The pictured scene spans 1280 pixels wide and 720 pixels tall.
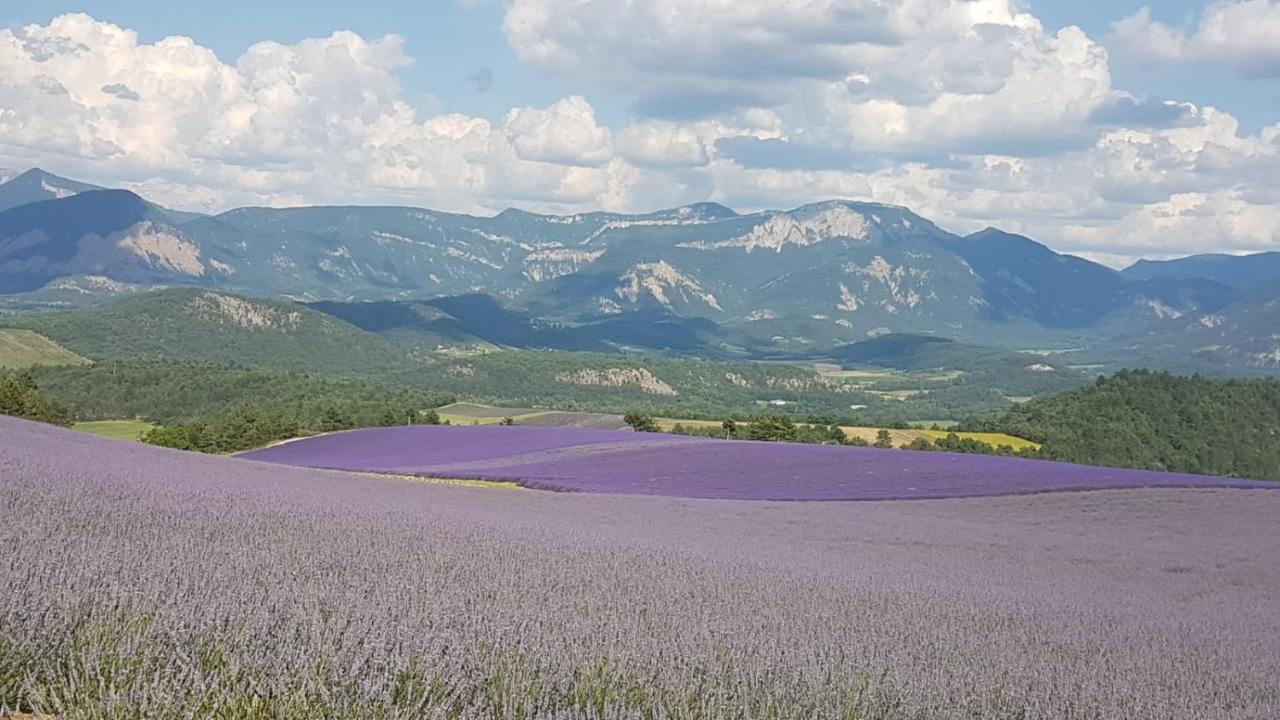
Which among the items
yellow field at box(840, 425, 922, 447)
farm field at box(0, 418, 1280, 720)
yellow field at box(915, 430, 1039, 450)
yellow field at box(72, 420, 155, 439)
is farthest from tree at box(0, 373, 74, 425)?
yellow field at box(915, 430, 1039, 450)

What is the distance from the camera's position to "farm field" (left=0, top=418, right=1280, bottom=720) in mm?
5656

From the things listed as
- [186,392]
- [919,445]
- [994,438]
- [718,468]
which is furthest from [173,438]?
[186,392]

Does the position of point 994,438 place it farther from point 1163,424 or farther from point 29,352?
point 29,352

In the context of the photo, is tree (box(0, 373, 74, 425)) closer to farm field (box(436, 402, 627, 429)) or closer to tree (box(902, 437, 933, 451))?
farm field (box(436, 402, 627, 429))

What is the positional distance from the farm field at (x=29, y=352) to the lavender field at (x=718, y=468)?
130 m

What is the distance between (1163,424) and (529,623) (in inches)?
4308

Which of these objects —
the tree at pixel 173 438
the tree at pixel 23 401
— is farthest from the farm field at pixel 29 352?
the tree at pixel 173 438

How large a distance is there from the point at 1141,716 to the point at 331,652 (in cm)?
456

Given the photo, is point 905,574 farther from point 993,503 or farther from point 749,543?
point 993,503

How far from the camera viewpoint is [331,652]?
589cm

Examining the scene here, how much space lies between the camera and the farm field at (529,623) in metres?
5.66

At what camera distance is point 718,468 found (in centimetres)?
4119

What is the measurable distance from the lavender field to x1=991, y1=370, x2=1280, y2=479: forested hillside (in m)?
42.3

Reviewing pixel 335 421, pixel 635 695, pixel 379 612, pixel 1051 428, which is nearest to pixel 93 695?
pixel 379 612
